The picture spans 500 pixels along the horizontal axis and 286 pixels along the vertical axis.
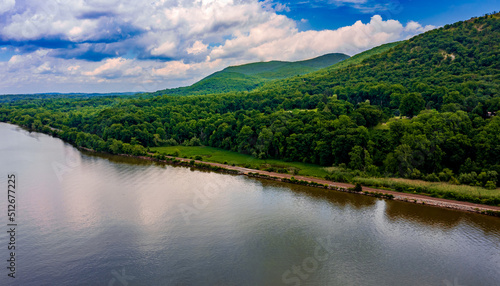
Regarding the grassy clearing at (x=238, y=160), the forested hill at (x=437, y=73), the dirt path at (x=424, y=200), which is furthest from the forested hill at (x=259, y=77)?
the dirt path at (x=424, y=200)

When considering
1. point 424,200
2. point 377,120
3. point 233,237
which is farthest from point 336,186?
point 377,120

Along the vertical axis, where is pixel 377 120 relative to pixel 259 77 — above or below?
below

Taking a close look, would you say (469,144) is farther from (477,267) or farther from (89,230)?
(89,230)

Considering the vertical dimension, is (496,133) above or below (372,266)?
above

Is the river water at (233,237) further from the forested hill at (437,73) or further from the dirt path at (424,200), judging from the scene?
the forested hill at (437,73)

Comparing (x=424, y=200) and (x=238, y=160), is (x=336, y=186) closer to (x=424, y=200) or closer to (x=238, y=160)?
(x=424, y=200)

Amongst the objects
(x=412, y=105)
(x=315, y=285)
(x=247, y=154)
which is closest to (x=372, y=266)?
(x=315, y=285)
